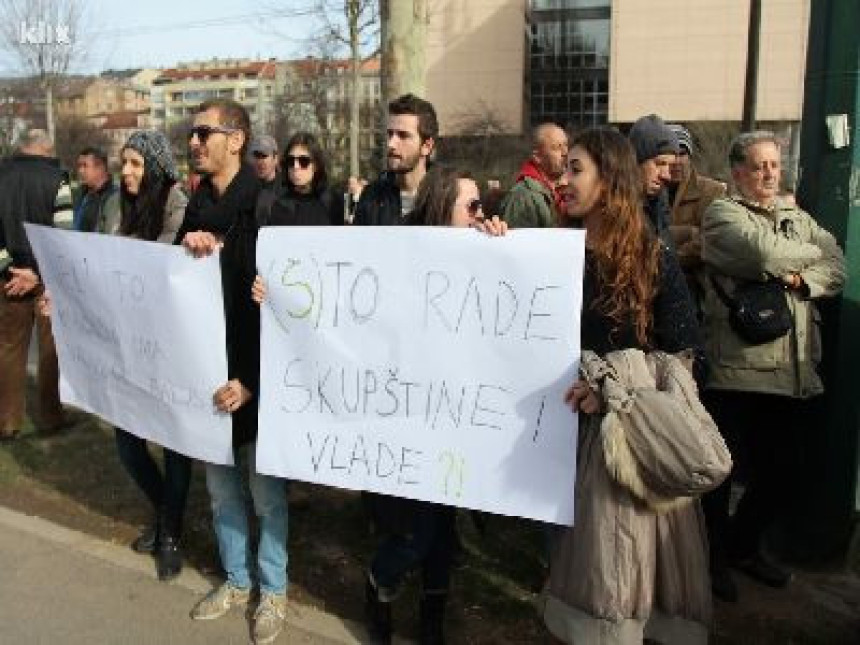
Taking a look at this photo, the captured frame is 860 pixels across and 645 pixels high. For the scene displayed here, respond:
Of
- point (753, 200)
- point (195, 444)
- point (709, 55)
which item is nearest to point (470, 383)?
point (195, 444)

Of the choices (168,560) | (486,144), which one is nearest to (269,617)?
(168,560)

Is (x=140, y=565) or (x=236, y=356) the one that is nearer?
(x=236, y=356)

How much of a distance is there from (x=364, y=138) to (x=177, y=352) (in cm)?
4581

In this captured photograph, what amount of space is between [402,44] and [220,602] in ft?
11.9

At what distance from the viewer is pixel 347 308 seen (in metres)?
2.90

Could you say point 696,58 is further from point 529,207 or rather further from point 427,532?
point 427,532

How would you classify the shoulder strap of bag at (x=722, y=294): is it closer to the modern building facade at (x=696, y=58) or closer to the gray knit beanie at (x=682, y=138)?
the gray knit beanie at (x=682, y=138)

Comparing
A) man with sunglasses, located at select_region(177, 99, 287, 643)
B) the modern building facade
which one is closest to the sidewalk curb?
man with sunglasses, located at select_region(177, 99, 287, 643)

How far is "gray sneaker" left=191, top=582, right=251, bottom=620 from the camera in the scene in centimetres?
344

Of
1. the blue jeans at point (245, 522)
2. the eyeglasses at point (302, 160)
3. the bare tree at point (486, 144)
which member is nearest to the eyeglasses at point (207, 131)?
the eyeglasses at point (302, 160)

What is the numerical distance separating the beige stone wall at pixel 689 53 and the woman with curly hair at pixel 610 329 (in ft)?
159

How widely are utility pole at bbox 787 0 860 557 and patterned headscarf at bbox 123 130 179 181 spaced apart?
2751mm

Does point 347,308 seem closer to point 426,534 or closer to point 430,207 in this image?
point 430,207

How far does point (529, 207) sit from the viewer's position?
381 centimetres
